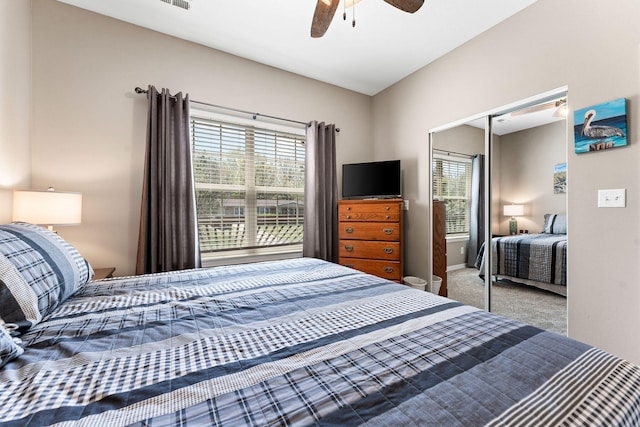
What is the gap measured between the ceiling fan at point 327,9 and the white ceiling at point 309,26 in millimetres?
567

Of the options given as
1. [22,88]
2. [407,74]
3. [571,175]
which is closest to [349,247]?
[571,175]

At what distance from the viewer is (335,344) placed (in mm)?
792

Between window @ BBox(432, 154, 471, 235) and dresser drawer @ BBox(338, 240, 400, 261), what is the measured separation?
0.62 meters

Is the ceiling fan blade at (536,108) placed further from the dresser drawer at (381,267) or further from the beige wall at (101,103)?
the beige wall at (101,103)

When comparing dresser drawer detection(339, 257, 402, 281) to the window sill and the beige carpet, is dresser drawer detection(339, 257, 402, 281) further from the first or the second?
the window sill

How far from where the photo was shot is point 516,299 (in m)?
2.26

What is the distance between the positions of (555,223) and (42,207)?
11.7ft

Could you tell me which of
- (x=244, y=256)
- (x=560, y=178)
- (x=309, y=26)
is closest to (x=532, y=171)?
(x=560, y=178)

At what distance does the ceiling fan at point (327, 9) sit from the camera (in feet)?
5.00

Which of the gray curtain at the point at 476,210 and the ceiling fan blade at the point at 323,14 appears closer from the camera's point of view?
the ceiling fan blade at the point at 323,14

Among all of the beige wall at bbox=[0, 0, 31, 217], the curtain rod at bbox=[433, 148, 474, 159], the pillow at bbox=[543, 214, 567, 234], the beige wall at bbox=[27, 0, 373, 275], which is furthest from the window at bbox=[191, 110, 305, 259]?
the pillow at bbox=[543, 214, 567, 234]

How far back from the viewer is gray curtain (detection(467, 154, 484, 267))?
2457 millimetres

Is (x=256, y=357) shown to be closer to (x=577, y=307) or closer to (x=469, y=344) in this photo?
(x=469, y=344)

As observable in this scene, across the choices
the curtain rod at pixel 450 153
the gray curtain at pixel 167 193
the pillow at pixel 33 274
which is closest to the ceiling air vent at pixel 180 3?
the gray curtain at pixel 167 193
